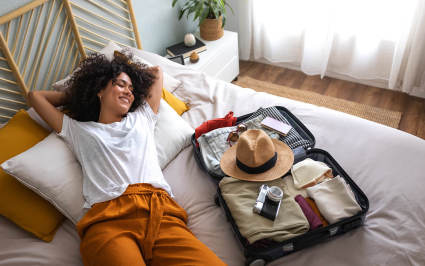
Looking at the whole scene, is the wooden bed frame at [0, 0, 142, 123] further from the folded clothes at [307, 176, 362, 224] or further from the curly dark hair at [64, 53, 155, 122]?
the folded clothes at [307, 176, 362, 224]

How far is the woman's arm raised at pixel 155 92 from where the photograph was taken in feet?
5.56

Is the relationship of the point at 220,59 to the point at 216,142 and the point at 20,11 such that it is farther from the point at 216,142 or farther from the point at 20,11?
the point at 20,11

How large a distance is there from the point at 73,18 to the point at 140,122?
87 centimetres

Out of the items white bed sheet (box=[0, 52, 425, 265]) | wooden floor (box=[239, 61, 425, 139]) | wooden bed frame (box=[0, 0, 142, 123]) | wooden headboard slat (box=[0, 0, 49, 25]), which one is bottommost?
wooden floor (box=[239, 61, 425, 139])

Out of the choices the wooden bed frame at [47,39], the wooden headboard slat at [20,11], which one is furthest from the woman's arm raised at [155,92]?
the wooden headboard slat at [20,11]

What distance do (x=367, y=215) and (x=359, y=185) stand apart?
6.0 inches

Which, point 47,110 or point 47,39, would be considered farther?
point 47,39

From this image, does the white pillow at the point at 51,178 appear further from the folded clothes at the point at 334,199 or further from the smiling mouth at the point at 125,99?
the folded clothes at the point at 334,199

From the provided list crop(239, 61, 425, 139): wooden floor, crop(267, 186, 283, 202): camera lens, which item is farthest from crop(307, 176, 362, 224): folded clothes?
crop(239, 61, 425, 139): wooden floor

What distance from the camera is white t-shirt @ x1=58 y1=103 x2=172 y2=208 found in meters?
1.32

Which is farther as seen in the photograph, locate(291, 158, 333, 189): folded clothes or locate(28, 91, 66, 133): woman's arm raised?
locate(28, 91, 66, 133): woman's arm raised

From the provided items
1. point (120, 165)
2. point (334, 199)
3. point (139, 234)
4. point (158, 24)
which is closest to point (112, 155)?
point (120, 165)

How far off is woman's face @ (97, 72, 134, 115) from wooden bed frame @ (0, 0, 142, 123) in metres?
0.55

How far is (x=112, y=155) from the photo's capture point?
1.38 m
